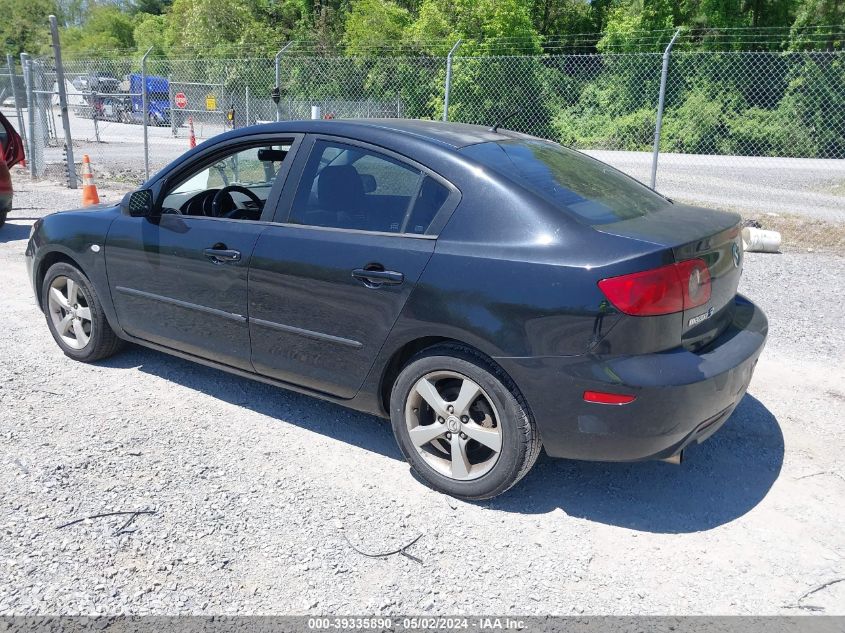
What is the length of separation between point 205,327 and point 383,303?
1.30 metres

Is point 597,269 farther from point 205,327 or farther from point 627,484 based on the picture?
point 205,327

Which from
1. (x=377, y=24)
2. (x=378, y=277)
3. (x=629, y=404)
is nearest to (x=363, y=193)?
(x=378, y=277)

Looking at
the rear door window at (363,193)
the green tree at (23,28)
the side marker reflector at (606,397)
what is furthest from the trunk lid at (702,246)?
the green tree at (23,28)

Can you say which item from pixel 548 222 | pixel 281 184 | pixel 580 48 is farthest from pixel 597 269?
pixel 580 48

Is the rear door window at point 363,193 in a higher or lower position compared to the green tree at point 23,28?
lower

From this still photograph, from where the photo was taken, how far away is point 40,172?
1541cm

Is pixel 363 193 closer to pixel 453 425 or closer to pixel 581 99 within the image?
pixel 453 425

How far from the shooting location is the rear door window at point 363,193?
3500 millimetres

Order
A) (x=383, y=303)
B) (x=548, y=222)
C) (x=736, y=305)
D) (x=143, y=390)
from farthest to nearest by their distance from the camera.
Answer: (x=143, y=390) → (x=736, y=305) → (x=383, y=303) → (x=548, y=222)

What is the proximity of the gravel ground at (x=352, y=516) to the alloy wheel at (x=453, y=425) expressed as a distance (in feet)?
0.64

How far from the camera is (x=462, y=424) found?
334 centimetres

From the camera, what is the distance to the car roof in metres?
3.71

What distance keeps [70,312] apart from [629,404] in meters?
3.84

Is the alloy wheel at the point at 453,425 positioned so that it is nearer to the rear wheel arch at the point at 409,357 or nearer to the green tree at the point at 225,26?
the rear wheel arch at the point at 409,357
